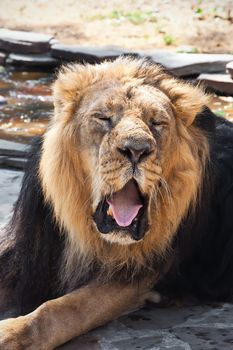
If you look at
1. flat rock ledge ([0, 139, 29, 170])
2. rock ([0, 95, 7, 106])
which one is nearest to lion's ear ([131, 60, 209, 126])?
flat rock ledge ([0, 139, 29, 170])

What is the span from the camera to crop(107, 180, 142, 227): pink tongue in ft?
10.3

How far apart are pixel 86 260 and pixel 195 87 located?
82 centimetres

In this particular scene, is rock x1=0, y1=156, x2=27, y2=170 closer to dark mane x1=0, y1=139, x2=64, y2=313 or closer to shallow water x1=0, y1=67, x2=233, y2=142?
shallow water x1=0, y1=67, x2=233, y2=142

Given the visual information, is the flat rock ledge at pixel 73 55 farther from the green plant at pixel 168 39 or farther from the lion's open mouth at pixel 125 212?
the lion's open mouth at pixel 125 212

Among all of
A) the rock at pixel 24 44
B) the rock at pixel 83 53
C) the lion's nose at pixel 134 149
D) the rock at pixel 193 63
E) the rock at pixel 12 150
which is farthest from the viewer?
the rock at pixel 24 44

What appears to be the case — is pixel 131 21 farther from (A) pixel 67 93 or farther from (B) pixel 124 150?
(B) pixel 124 150

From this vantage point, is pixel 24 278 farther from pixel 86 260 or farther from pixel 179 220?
pixel 179 220

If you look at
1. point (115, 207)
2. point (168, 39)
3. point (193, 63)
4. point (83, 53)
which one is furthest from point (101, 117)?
point (168, 39)

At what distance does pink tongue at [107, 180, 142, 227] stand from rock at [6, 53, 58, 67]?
25.8 feet

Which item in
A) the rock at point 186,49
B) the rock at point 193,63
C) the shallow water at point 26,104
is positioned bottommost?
the shallow water at point 26,104

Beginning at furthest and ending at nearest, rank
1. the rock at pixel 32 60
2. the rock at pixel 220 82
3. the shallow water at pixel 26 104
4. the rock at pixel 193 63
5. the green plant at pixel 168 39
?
the green plant at pixel 168 39 → the rock at pixel 32 60 → the rock at pixel 193 63 → the rock at pixel 220 82 → the shallow water at pixel 26 104

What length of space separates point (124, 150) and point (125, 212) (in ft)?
0.86

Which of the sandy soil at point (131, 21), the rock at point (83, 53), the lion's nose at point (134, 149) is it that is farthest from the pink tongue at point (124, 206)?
the sandy soil at point (131, 21)

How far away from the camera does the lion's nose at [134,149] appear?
2.99m
